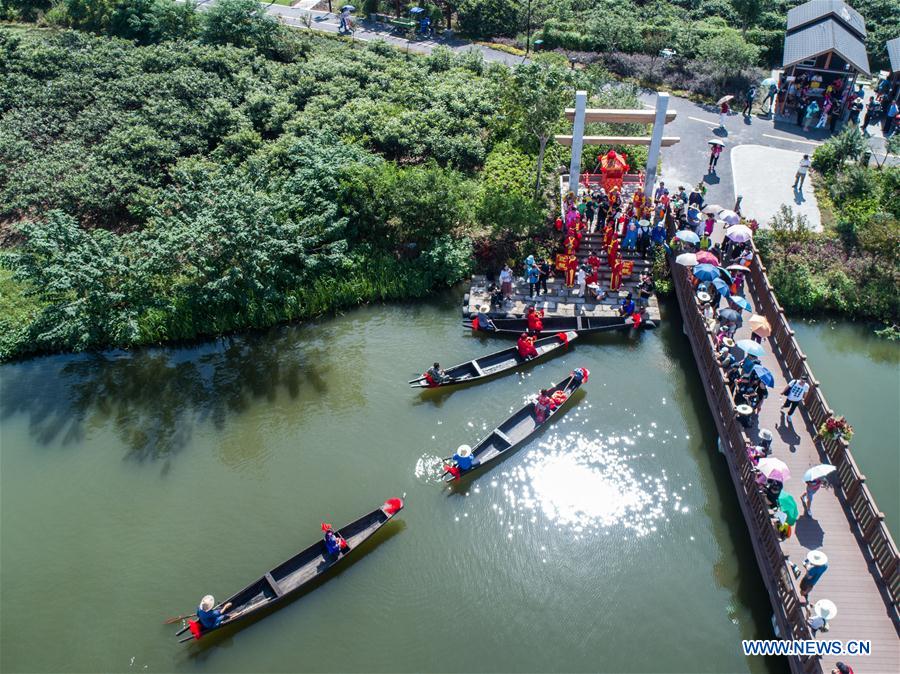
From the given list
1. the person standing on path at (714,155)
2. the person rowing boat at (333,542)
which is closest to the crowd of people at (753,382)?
the person standing on path at (714,155)

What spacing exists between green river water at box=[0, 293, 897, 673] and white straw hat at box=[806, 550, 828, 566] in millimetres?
2826

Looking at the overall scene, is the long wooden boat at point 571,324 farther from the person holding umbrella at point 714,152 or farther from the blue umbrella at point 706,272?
the person holding umbrella at point 714,152

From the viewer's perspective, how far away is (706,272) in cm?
2433

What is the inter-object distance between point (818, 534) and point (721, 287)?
31.3ft

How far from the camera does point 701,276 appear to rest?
24.4 m

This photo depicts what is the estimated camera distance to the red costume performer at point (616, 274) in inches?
1097

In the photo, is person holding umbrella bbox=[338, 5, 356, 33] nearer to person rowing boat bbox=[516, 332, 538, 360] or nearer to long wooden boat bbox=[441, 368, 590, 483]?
person rowing boat bbox=[516, 332, 538, 360]

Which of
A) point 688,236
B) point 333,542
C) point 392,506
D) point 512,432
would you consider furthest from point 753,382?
point 333,542

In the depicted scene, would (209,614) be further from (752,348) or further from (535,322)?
Answer: (752,348)

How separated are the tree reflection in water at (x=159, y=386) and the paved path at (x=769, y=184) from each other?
2320 centimetres

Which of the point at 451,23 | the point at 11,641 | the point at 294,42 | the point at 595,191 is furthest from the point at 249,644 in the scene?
the point at 451,23

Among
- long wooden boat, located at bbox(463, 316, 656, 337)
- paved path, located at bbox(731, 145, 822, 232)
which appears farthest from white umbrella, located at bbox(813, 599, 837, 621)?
paved path, located at bbox(731, 145, 822, 232)

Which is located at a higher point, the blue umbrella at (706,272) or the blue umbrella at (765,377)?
the blue umbrella at (706,272)

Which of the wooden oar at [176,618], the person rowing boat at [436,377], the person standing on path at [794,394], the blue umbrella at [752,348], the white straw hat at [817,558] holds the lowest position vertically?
the wooden oar at [176,618]
